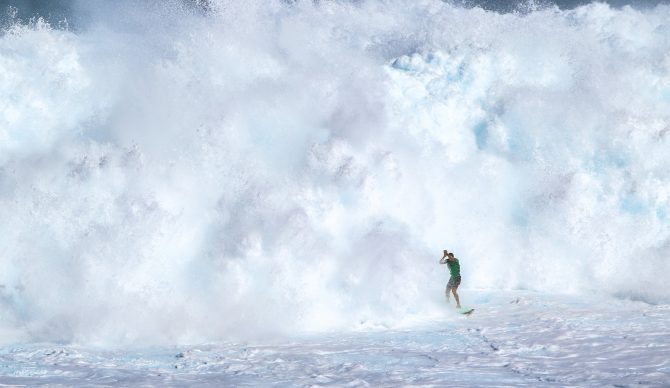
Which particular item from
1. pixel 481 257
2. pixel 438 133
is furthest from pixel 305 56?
pixel 481 257

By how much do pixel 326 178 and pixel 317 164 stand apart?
1.34 ft

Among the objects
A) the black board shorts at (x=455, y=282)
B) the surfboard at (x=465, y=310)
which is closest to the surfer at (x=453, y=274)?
the black board shorts at (x=455, y=282)

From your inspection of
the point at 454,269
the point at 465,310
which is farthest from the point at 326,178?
the point at 465,310

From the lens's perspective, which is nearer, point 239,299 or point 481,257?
point 239,299

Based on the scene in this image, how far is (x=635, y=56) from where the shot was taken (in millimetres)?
19203

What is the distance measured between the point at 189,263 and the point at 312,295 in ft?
8.59

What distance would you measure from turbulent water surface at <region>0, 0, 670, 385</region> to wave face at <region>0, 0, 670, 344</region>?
6 centimetres

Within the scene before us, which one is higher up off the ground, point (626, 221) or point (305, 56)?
point (305, 56)

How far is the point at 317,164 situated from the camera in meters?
14.6

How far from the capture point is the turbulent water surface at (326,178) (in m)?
11.5

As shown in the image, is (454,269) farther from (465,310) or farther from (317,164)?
(317,164)

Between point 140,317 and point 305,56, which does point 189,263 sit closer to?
point 140,317

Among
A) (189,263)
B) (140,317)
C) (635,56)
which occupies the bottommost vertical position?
(140,317)

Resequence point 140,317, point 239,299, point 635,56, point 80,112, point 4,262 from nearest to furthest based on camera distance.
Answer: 1. point 140,317
2. point 239,299
3. point 4,262
4. point 80,112
5. point 635,56
